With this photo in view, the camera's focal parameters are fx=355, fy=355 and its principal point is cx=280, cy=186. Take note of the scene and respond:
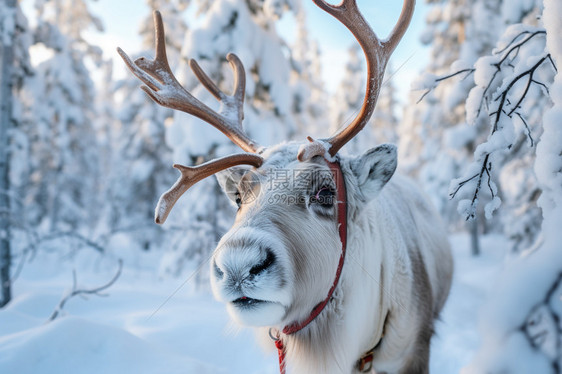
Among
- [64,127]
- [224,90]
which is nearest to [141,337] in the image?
[224,90]

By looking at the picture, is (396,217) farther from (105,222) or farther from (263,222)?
(105,222)

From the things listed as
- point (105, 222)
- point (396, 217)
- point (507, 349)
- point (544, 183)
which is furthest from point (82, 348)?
point (105, 222)

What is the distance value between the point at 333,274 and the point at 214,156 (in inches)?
220

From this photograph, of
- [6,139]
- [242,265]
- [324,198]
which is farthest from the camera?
[6,139]

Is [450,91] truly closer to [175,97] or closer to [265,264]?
[175,97]

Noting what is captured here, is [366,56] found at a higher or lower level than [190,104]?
higher

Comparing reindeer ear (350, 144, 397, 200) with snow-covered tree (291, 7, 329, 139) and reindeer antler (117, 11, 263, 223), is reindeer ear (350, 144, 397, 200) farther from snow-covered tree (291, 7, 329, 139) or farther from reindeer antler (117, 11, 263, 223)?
snow-covered tree (291, 7, 329, 139)

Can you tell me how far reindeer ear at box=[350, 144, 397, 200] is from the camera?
7.61 ft

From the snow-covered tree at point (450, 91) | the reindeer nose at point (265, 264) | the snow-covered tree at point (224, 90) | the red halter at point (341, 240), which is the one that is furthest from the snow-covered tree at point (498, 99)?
the snow-covered tree at point (450, 91)

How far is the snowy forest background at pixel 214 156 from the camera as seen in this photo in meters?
1.09

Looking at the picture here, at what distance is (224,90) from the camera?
25.4ft

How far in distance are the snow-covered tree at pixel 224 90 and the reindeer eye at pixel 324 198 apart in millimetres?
5119

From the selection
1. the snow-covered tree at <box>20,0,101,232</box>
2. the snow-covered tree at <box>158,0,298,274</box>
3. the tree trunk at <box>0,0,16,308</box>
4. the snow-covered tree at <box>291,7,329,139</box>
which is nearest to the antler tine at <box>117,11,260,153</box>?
the snow-covered tree at <box>291,7,329,139</box>

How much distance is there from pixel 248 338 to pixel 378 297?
2.69 m
